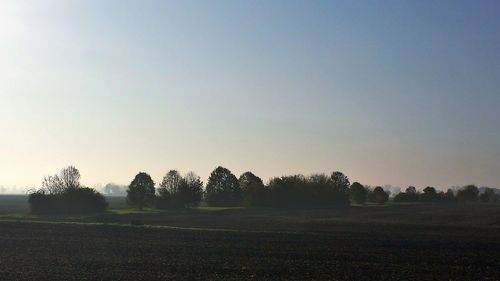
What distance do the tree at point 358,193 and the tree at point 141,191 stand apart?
55.8 meters

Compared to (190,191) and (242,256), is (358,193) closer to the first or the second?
(190,191)

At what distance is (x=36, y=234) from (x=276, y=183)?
7591 cm

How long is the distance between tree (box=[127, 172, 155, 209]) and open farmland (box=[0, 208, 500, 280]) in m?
61.9

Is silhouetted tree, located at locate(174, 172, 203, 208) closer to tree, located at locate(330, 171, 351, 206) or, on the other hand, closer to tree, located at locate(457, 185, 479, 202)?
tree, located at locate(330, 171, 351, 206)

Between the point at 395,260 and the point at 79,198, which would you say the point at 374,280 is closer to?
the point at 395,260

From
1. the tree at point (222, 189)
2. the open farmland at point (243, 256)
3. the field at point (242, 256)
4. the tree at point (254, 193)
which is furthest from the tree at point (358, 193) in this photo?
the open farmland at point (243, 256)

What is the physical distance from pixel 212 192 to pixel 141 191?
18.8 m

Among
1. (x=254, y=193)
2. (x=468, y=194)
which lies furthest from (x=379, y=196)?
(x=254, y=193)

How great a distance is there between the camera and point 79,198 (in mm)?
97250

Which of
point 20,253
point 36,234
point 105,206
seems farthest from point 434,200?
point 20,253

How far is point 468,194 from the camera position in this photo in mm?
173875

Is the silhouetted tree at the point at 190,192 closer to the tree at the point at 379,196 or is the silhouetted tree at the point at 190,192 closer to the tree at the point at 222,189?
the tree at the point at 222,189

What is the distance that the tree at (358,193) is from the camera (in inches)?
5797

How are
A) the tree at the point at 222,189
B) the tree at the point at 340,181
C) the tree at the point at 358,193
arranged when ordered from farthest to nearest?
the tree at the point at 358,193
the tree at the point at 340,181
the tree at the point at 222,189
